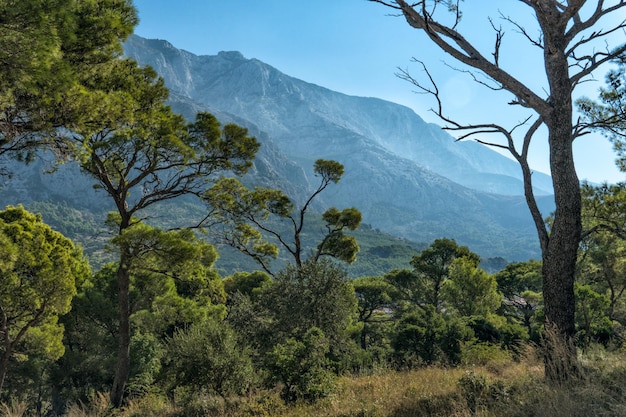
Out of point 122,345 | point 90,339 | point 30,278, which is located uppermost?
point 30,278

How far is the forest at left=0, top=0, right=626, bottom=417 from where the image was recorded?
16.5 ft

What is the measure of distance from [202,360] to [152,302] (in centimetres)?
1142

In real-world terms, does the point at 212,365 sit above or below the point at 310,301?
below

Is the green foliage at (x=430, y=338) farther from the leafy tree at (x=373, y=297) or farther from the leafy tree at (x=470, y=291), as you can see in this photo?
the leafy tree at (x=373, y=297)

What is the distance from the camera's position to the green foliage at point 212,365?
25.1 ft

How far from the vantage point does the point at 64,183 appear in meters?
188

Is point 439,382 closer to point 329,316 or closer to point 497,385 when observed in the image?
point 497,385

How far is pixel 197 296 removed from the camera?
867 inches

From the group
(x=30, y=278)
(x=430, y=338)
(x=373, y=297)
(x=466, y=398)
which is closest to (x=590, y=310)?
(x=430, y=338)

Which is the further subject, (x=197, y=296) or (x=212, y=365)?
(x=197, y=296)

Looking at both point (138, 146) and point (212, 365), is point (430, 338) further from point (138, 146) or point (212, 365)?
point (138, 146)

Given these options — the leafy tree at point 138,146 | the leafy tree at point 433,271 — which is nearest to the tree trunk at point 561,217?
the leafy tree at point 138,146

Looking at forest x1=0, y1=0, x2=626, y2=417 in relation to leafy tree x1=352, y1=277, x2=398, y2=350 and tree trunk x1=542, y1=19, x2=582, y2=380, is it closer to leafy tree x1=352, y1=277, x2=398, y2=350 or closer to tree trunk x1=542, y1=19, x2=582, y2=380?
tree trunk x1=542, y1=19, x2=582, y2=380

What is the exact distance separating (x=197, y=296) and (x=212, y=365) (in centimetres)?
1535
